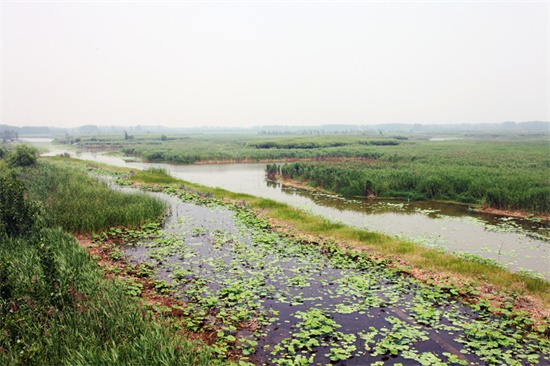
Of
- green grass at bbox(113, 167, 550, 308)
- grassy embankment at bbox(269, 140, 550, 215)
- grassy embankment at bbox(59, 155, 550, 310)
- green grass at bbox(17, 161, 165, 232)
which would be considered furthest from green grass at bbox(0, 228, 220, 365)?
grassy embankment at bbox(269, 140, 550, 215)

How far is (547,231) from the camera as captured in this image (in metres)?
15.6

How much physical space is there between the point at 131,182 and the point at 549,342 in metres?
28.2

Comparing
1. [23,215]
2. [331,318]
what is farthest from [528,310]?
[23,215]

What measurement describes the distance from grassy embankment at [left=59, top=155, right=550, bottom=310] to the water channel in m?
1.75

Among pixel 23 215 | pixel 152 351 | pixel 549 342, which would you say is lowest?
pixel 549 342

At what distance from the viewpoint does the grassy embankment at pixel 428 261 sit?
9.38 metres

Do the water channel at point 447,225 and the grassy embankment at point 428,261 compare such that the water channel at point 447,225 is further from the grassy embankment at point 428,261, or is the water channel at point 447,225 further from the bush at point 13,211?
the bush at point 13,211

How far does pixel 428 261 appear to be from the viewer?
1118cm

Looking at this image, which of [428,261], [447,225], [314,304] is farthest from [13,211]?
[447,225]

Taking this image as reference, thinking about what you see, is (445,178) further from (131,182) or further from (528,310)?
(131,182)

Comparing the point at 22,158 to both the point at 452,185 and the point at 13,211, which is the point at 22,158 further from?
the point at 452,185

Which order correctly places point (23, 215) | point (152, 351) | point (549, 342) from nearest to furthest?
1. point (152, 351)
2. point (549, 342)
3. point (23, 215)

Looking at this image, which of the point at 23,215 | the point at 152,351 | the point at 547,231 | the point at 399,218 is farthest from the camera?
the point at 399,218

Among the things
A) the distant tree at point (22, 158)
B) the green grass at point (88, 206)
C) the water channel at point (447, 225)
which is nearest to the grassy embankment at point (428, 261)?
the water channel at point (447, 225)
